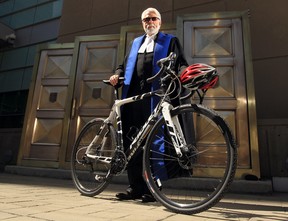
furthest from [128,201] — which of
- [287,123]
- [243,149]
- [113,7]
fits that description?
[113,7]

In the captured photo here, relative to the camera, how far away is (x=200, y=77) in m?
2.16

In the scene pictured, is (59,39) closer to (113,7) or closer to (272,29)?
(113,7)

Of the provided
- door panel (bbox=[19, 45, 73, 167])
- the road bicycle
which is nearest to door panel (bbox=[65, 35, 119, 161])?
door panel (bbox=[19, 45, 73, 167])

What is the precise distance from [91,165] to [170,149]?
42.7 inches

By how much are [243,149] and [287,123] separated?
36.9 inches

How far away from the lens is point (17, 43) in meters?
8.26

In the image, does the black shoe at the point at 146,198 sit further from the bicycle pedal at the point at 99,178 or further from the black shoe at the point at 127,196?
the bicycle pedal at the point at 99,178

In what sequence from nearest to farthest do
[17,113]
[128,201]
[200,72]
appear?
[200,72], [128,201], [17,113]

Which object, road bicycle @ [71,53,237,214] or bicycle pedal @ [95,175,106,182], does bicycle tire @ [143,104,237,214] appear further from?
bicycle pedal @ [95,175,106,182]

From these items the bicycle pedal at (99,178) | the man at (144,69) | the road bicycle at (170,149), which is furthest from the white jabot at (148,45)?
the bicycle pedal at (99,178)

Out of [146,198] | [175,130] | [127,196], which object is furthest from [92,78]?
[175,130]

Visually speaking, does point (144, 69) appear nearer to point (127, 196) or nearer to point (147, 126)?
point (147, 126)

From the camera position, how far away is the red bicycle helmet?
214cm

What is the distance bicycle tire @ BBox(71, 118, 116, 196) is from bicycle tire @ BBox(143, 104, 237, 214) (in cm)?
56
